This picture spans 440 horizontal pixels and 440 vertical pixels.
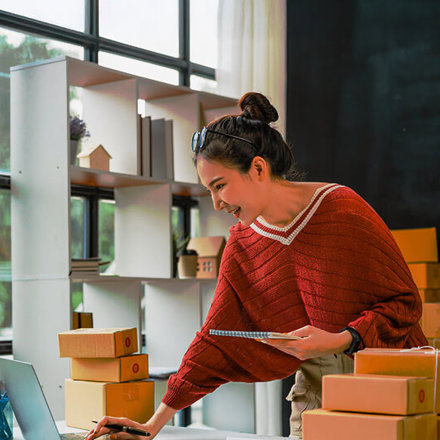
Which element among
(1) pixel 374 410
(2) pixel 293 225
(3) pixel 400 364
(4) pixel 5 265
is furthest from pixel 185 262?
(1) pixel 374 410

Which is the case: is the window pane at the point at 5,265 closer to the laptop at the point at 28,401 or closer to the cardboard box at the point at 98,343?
the cardboard box at the point at 98,343

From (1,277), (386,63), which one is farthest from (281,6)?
(1,277)

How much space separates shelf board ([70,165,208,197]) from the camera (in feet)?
10.1

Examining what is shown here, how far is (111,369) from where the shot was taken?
6.70 feet

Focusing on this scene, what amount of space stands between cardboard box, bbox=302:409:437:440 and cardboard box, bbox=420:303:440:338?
2238 mm

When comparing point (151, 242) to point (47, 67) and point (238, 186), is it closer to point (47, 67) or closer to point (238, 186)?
point (47, 67)

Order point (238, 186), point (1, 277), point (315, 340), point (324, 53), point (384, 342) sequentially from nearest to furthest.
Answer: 1. point (315, 340)
2. point (384, 342)
3. point (238, 186)
4. point (1, 277)
5. point (324, 53)

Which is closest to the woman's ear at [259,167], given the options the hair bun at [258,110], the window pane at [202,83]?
the hair bun at [258,110]

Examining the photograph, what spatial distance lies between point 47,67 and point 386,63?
190 centimetres

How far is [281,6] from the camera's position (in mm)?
4441

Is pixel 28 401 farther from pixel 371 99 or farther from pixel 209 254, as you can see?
pixel 371 99

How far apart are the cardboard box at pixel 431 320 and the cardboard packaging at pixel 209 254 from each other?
105cm

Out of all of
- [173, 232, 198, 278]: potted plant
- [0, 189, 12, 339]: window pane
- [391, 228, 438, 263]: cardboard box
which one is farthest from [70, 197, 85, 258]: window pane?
[391, 228, 438, 263]: cardboard box

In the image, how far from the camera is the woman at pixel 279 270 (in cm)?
173
